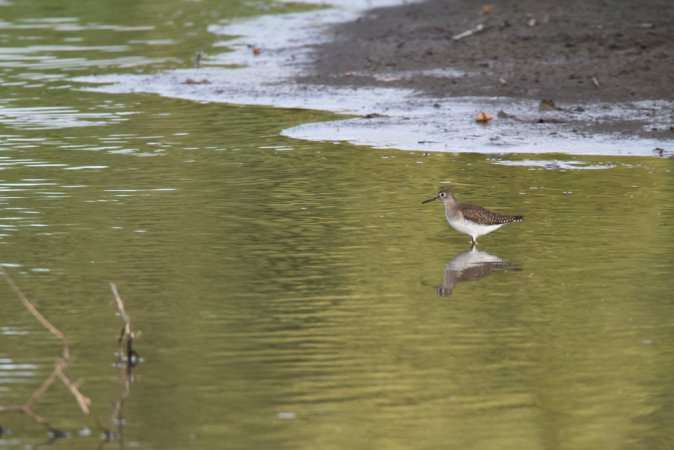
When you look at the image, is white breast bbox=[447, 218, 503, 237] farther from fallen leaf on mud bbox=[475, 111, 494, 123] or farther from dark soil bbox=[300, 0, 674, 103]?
dark soil bbox=[300, 0, 674, 103]

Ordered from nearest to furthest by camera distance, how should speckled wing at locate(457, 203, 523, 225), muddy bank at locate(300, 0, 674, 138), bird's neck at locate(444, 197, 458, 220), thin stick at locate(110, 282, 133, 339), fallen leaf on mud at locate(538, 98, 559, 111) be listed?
thin stick at locate(110, 282, 133, 339) → speckled wing at locate(457, 203, 523, 225) → bird's neck at locate(444, 197, 458, 220) → fallen leaf on mud at locate(538, 98, 559, 111) → muddy bank at locate(300, 0, 674, 138)

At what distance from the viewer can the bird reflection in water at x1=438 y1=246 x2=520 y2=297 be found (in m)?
10.4

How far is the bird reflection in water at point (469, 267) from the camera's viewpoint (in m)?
10.4

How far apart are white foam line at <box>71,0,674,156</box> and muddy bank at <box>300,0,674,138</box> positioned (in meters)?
0.43

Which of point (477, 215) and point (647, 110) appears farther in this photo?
point (647, 110)

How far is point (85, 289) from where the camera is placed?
33.1 ft

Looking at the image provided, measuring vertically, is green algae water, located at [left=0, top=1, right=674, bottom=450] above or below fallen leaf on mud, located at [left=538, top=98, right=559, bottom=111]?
above

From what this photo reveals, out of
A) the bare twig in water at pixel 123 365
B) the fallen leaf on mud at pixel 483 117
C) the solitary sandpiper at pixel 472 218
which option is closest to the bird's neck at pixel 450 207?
the solitary sandpiper at pixel 472 218

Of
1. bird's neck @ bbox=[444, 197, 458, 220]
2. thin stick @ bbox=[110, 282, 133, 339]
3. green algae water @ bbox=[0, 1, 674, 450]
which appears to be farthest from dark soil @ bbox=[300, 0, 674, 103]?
thin stick @ bbox=[110, 282, 133, 339]

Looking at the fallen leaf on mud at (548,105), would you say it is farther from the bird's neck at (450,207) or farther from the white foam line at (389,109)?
the bird's neck at (450,207)

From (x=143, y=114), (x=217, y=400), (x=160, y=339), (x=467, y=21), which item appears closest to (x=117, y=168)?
(x=143, y=114)

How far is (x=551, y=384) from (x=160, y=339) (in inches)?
92.6

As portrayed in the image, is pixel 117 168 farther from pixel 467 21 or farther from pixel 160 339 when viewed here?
pixel 467 21

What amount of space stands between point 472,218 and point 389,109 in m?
7.44
